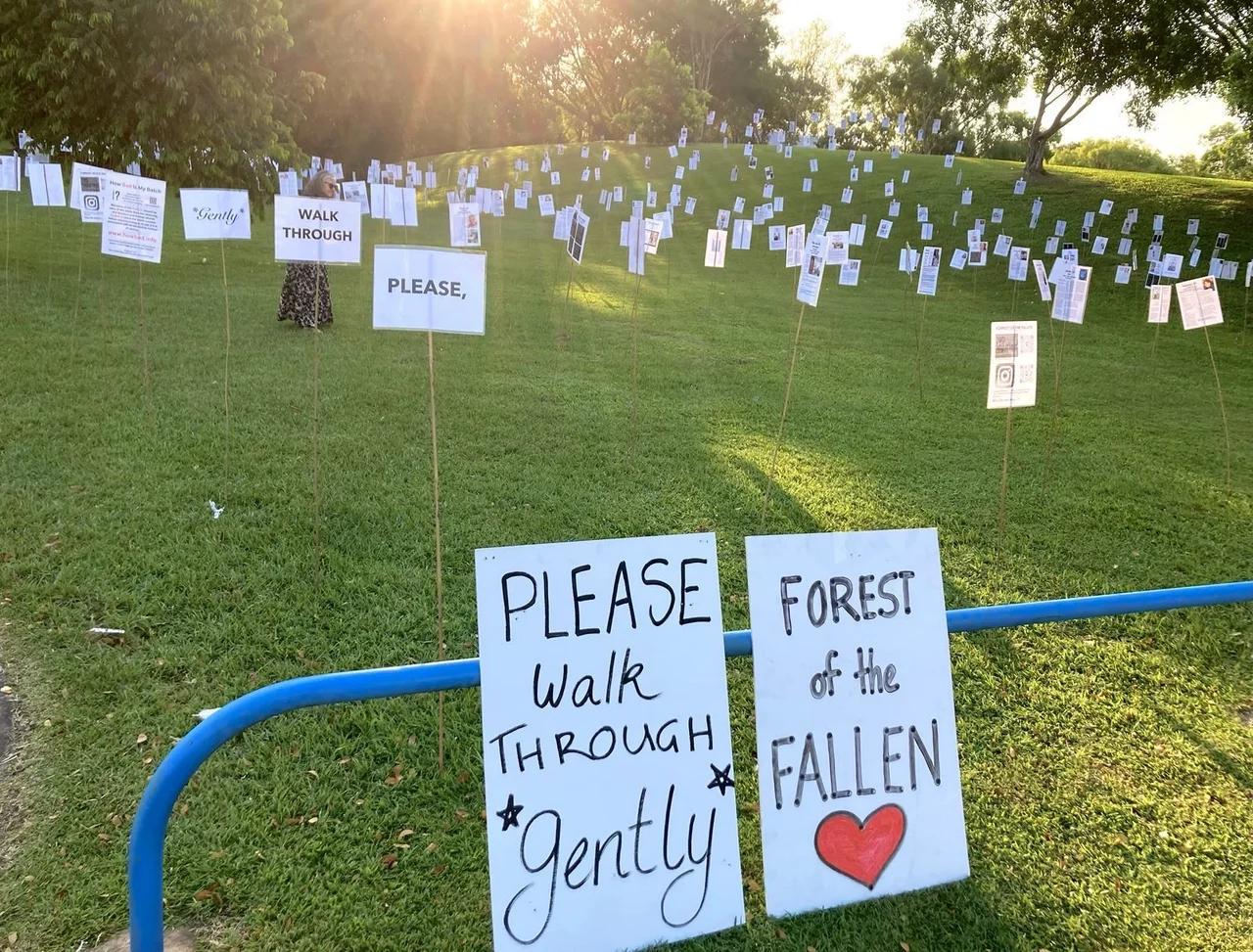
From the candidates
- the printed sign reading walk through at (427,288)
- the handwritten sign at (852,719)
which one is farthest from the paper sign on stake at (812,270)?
the handwritten sign at (852,719)

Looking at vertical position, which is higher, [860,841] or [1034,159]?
[1034,159]

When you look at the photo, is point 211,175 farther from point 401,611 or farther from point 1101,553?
point 1101,553

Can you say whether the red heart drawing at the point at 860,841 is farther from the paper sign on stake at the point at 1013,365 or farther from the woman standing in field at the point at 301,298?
the woman standing in field at the point at 301,298

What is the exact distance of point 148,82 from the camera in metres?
10.3

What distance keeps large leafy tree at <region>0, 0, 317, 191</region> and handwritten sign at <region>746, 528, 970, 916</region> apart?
1158 cm

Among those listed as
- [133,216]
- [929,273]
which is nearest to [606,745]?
[133,216]

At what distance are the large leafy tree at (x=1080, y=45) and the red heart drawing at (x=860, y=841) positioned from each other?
2073cm

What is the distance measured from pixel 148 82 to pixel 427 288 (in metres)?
10.7

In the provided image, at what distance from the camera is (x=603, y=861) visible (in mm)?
1671

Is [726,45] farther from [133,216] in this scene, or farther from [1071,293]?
[133,216]

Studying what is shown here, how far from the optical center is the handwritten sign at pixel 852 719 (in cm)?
176

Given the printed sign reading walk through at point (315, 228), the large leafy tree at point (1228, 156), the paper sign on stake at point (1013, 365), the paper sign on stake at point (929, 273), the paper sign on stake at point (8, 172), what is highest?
the large leafy tree at point (1228, 156)

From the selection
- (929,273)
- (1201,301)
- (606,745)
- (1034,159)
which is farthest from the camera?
(1034,159)

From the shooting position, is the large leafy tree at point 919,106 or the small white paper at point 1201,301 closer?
the small white paper at point 1201,301
